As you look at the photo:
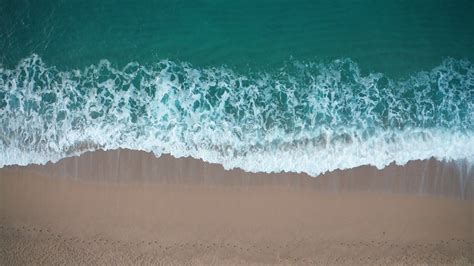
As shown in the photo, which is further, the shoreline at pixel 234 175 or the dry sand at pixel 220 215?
the shoreline at pixel 234 175

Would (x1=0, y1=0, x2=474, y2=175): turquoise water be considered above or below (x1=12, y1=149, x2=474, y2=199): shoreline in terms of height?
above

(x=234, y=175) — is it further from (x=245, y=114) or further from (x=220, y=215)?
(x=245, y=114)

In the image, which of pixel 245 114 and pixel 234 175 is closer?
pixel 234 175

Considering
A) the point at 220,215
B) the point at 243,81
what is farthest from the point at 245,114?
the point at 220,215

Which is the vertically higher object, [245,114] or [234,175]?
[245,114]

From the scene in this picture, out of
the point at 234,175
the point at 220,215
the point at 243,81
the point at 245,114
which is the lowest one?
the point at 220,215

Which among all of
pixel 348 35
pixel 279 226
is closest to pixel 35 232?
pixel 279 226

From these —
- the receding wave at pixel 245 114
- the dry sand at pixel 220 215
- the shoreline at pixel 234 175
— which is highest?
the receding wave at pixel 245 114
